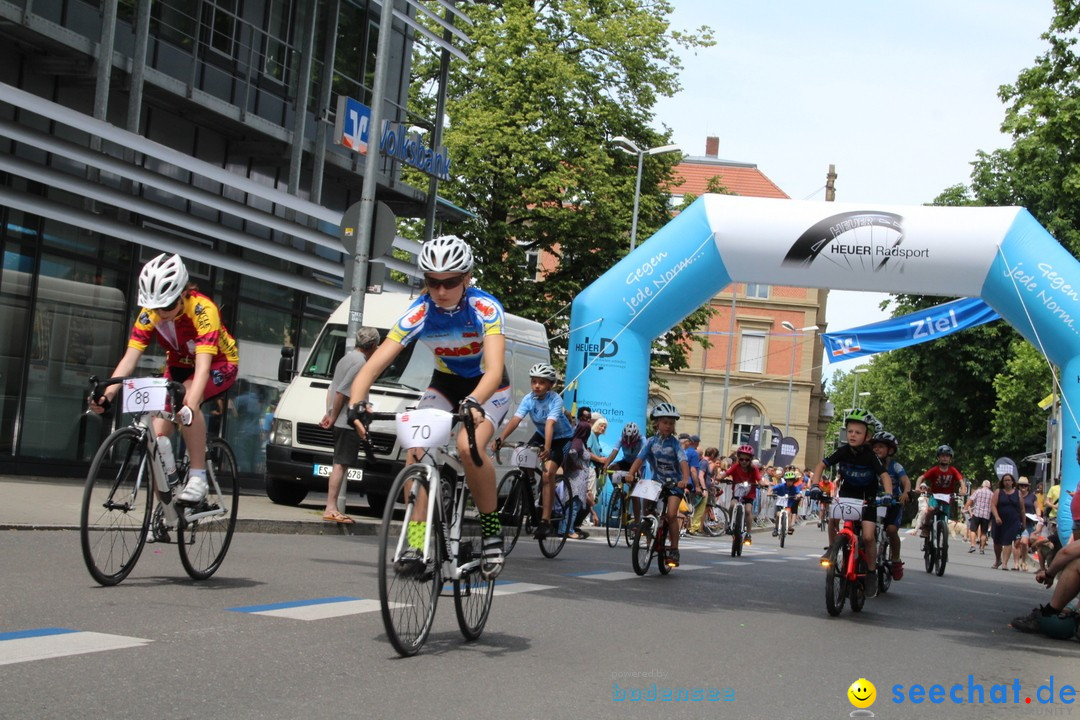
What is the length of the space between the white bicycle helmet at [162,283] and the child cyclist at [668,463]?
22.6 feet

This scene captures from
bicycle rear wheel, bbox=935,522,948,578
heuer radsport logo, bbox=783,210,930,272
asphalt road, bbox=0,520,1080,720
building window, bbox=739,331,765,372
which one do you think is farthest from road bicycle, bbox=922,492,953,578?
building window, bbox=739,331,765,372

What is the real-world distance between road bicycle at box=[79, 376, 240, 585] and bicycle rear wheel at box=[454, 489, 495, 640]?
1.95m

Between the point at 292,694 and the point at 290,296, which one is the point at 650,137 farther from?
the point at 292,694

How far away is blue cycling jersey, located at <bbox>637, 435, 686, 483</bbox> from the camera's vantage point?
1422 cm

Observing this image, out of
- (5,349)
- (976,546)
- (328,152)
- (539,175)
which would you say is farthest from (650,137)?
(5,349)

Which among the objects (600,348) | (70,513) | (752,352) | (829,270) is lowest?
(70,513)

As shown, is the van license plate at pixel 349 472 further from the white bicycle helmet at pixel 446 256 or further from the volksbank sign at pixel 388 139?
the white bicycle helmet at pixel 446 256

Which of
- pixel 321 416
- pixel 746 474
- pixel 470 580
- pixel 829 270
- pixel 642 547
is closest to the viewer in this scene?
pixel 470 580

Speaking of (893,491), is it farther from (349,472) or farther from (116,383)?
(116,383)

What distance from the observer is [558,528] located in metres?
15.2

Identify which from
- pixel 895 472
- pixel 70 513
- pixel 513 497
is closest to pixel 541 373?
pixel 513 497

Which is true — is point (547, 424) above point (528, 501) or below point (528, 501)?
above

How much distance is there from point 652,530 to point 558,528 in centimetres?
170

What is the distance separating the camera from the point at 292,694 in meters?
5.53
